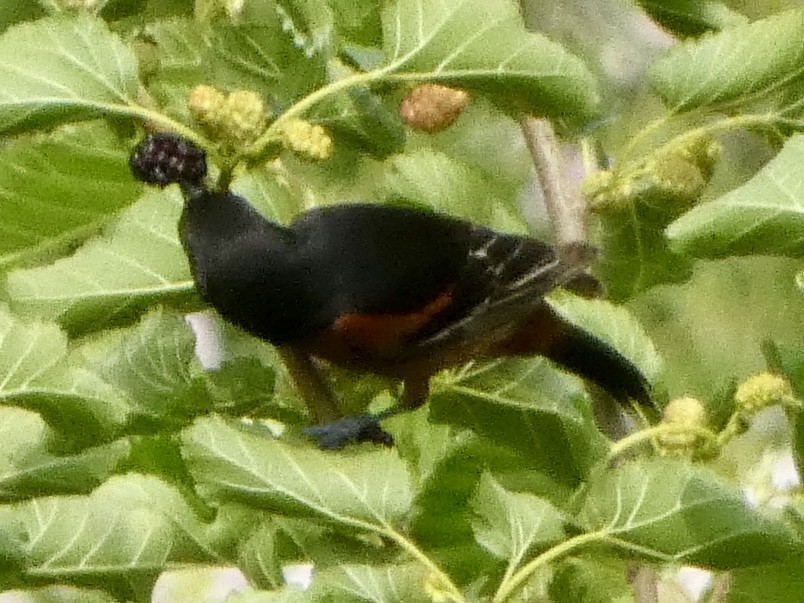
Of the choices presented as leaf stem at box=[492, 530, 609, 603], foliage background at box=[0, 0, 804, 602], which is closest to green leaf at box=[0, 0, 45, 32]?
foliage background at box=[0, 0, 804, 602]

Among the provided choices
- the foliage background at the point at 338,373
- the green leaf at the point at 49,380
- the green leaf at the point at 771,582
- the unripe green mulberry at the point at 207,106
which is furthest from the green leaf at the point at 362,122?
the green leaf at the point at 771,582

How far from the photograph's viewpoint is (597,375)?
79cm

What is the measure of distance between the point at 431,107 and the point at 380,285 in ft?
0.43

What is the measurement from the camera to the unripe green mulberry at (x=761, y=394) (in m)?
0.60

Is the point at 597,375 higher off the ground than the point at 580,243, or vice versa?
the point at 580,243

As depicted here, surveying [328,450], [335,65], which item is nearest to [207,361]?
[335,65]

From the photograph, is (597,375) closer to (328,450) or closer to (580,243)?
(580,243)

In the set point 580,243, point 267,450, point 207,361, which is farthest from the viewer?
point 207,361

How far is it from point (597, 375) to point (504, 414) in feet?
0.50

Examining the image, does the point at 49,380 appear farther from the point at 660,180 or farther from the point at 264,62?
the point at 660,180

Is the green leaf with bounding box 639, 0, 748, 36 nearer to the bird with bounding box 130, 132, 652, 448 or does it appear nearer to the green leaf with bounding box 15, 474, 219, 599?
the bird with bounding box 130, 132, 652, 448

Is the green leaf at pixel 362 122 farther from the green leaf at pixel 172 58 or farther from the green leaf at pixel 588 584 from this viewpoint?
A: the green leaf at pixel 588 584

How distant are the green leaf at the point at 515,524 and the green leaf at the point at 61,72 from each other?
0.91ft

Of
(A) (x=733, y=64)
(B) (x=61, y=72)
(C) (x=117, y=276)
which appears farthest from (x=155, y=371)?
(A) (x=733, y=64)
